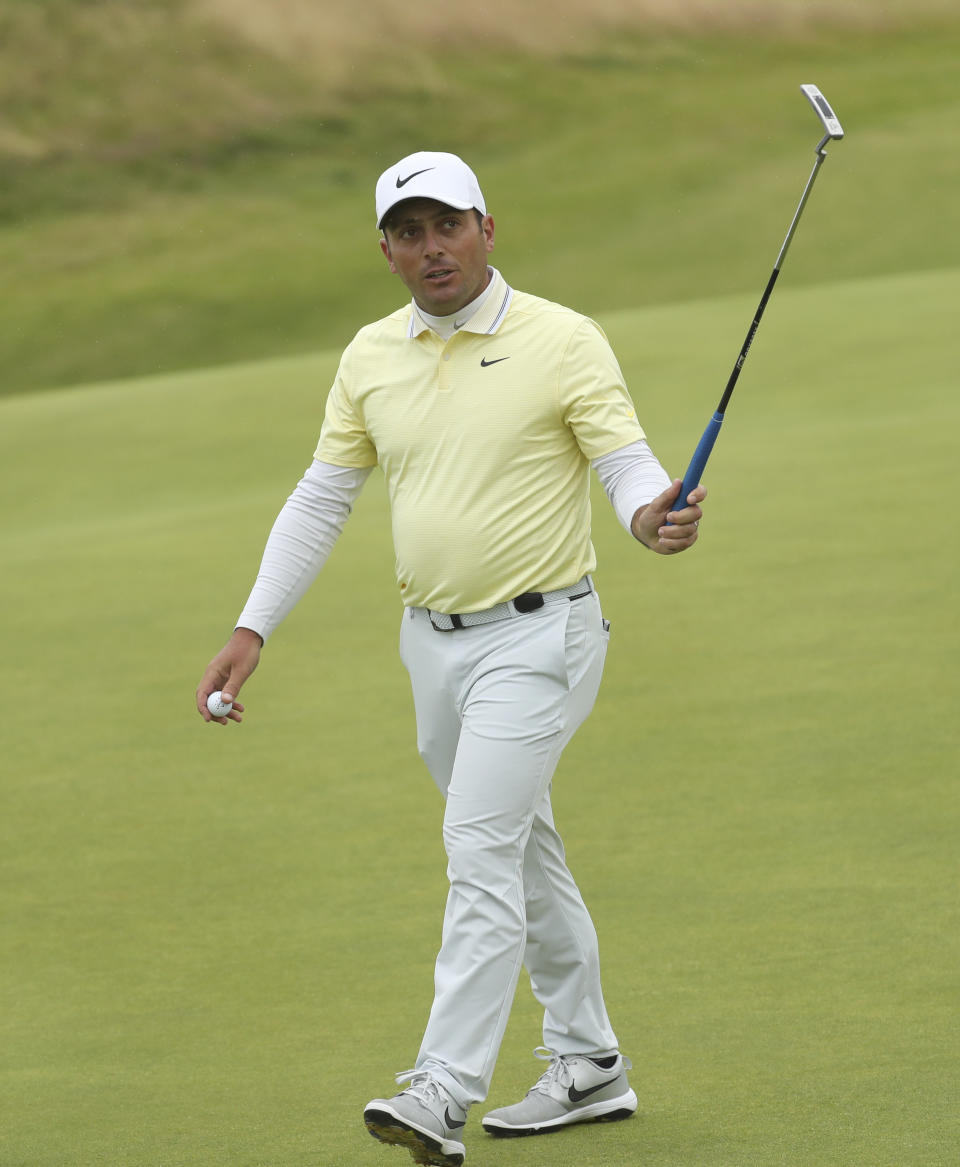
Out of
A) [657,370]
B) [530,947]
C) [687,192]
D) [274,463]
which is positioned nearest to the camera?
[530,947]

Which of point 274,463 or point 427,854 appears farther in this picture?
point 274,463

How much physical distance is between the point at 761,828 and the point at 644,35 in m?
32.4

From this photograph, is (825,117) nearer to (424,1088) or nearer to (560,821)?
(424,1088)

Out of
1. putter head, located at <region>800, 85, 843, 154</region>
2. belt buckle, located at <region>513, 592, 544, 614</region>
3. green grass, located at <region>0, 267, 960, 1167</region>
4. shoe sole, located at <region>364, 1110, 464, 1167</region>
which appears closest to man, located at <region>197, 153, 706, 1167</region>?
belt buckle, located at <region>513, 592, 544, 614</region>

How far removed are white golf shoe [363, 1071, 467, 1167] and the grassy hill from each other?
2259 cm

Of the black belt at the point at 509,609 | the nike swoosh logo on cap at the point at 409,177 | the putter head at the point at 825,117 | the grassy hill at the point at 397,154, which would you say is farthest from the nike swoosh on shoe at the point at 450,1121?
the grassy hill at the point at 397,154

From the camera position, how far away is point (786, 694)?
7.95 m

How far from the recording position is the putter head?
3.87 m

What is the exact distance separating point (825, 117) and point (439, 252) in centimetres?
84

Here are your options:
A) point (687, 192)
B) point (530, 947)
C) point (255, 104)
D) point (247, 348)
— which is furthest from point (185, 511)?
point (255, 104)

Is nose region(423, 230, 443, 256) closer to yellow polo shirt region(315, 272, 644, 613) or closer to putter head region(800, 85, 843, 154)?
yellow polo shirt region(315, 272, 644, 613)

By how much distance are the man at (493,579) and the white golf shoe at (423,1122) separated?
0.05 meters

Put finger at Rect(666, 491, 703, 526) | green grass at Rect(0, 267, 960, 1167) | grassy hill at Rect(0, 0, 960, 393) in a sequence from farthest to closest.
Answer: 1. grassy hill at Rect(0, 0, 960, 393)
2. green grass at Rect(0, 267, 960, 1167)
3. finger at Rect(666, 491, 703, 526)

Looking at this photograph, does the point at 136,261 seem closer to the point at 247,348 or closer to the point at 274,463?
the point at 247,348
